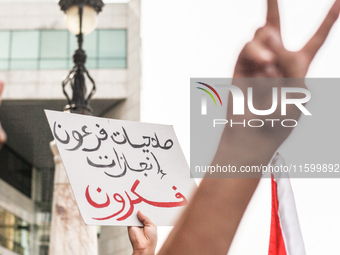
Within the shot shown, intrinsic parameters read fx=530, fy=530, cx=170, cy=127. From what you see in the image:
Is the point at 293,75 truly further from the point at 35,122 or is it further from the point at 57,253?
the point at 35,122

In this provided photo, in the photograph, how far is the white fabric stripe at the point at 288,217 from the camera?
3090 mm

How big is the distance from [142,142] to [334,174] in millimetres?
1747

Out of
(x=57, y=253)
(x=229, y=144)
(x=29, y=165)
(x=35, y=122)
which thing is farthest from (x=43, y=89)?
(x=229, y=144)

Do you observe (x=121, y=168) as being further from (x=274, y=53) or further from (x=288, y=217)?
(x=274, y=53)

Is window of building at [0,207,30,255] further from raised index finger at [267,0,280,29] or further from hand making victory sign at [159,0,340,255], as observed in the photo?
raised index finger at [267,0,280,29]

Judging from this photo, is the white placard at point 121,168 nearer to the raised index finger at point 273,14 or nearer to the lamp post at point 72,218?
the raised index finger at point 273,14

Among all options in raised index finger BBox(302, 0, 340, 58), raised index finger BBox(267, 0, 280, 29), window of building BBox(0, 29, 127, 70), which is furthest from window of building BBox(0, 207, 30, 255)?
raised index finger BBox(302, 0, 340, 58)

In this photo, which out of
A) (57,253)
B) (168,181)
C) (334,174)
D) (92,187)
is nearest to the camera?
(92,187)

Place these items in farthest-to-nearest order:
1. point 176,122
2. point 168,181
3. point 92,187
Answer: point 176,122, point 168,181, point 92,187

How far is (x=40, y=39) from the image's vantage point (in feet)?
72.7

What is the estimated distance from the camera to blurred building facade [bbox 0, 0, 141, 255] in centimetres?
2117

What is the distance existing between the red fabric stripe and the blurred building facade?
55.5ft

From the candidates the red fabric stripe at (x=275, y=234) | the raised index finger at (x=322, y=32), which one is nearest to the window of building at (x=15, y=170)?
the raised index finger at (x=322, y=32)

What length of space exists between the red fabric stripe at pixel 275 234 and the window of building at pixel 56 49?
18.5m
